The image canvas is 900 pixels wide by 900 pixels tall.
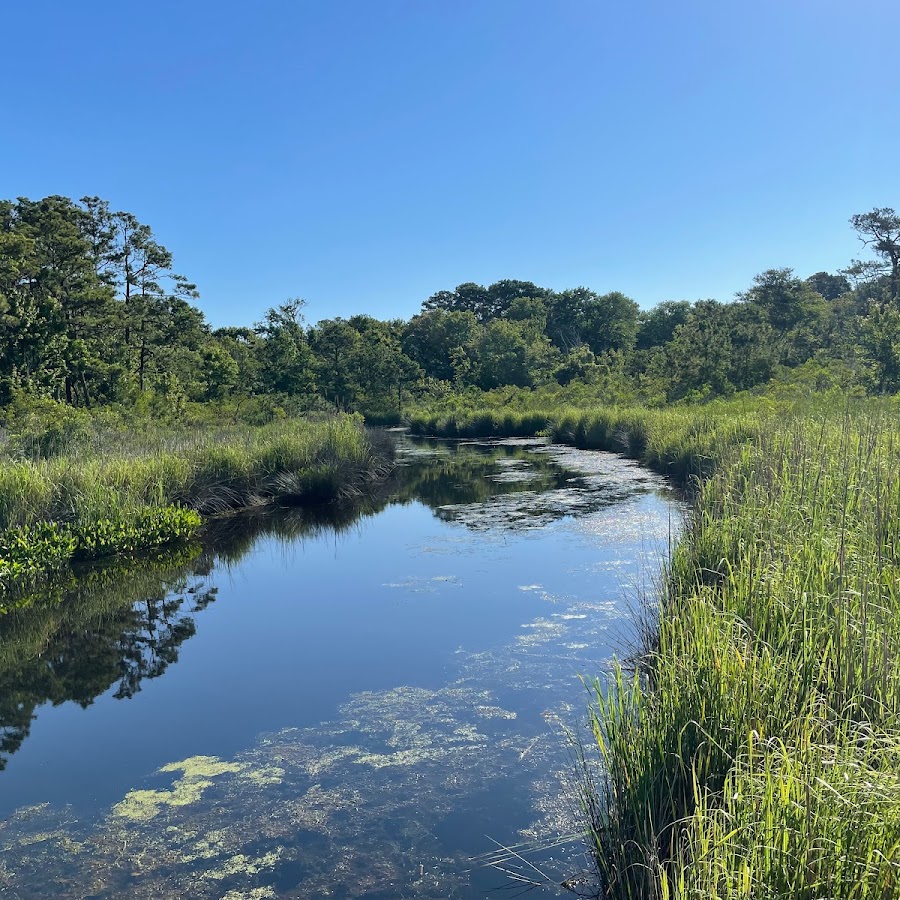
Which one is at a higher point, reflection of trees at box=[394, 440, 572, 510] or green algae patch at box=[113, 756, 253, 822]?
reflection of trees at box=[394, 440, 572, 510]

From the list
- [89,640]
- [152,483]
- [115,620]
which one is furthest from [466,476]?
[89,640]

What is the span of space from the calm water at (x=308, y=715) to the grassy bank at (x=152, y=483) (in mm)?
544

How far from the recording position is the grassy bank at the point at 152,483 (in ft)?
28.0

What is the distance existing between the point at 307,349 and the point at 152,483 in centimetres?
2048

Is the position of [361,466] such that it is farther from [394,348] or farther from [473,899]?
[394,348]

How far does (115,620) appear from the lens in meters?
7.01

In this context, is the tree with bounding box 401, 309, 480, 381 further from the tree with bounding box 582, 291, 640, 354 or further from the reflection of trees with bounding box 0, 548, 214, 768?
the reflection of trees with bounding box 0, 548, 214, 768

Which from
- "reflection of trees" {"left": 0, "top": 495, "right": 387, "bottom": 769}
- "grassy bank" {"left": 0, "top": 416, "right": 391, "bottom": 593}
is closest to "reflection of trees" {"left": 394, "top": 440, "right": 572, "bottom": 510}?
"grassy bank" {"left": 0, "top": 416, "right": 391, "bottom": 593}

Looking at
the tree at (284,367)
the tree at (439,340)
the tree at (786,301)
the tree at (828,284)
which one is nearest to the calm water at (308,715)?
the tree at (284,367)

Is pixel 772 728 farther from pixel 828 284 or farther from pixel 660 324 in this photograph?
pixel 828 284

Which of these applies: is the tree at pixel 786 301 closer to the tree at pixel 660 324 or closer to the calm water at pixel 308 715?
the tree at pixel 660 324

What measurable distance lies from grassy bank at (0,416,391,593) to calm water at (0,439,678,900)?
0.54 meters

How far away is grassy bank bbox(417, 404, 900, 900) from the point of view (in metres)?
1.99

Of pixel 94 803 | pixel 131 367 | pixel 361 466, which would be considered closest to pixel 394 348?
pixel 131 367
